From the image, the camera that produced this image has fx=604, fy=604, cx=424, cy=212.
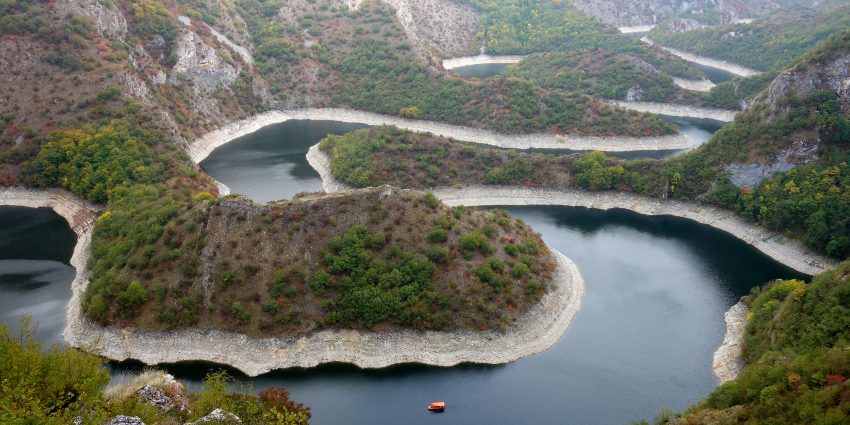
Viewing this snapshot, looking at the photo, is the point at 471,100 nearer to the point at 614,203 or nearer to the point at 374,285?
the point at 614,203

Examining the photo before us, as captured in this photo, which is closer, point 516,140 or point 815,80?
point 815,80

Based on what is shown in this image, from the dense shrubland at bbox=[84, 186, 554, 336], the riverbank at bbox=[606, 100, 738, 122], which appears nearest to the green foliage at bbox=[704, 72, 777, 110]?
the riverbank at bbox=[606, 100, 738, 122]

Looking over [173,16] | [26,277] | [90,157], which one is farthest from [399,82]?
[26,277]

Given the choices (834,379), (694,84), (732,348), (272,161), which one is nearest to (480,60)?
(694,84)

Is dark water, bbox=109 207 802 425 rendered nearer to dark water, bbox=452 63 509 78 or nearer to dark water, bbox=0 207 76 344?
dark water, bbox=0 207 76 344

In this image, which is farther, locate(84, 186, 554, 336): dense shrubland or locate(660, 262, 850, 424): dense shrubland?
locate(84, 186, 554, 336): dense shrubland

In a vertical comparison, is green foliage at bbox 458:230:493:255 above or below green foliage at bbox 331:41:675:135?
below

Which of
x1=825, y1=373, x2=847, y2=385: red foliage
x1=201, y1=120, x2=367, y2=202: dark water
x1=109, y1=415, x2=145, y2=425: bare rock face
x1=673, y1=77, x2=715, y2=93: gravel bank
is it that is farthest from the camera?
x1=673, y1=77, x2=715, y2=93: gravel bank
